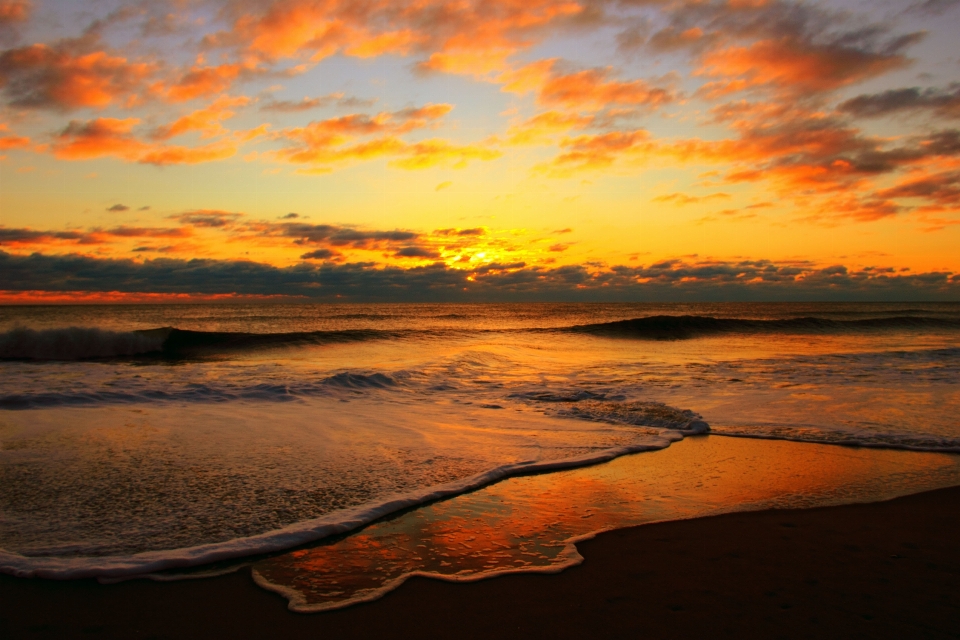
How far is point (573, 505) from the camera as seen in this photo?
4590 millimetres

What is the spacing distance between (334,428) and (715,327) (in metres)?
28.8

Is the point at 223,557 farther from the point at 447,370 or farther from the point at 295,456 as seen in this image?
the point at 447,370

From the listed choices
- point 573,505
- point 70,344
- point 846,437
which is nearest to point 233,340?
point 70,344

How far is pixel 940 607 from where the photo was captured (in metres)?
2.96

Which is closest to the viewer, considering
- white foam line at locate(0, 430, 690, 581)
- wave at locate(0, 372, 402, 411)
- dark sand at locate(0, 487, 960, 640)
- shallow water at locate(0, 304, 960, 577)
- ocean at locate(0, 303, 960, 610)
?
dark sand at locate(0, 487, 960, 640)

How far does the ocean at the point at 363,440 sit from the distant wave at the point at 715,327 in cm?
1361

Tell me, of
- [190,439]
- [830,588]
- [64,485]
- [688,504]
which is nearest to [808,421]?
[688,504]

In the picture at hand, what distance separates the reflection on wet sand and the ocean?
4cm

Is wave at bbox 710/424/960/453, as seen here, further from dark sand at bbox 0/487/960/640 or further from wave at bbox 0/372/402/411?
wave at bbox 0/372/402/411

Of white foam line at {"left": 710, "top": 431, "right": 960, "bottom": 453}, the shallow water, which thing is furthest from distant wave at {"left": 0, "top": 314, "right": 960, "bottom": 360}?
white foam line at {"left": 710, "top": 431, "right": 960, "bottom": 453}

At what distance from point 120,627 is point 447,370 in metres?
10.8

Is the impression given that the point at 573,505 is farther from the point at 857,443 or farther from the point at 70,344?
the point at 70,344

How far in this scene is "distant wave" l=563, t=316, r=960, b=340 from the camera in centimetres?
2958

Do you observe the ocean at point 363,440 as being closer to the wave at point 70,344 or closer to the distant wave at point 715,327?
the wave at point 70,344
